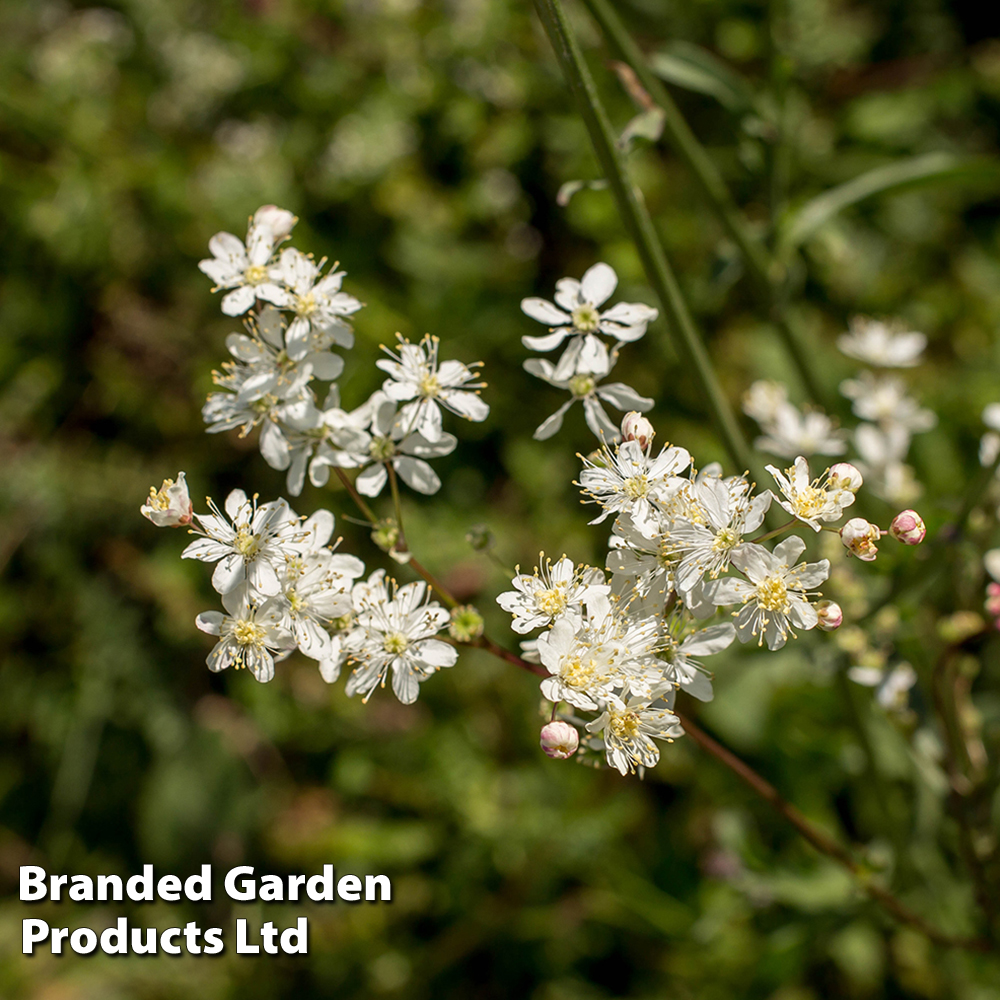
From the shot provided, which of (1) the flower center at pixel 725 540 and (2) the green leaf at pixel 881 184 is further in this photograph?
(2) the green leaf at pixel 881 184

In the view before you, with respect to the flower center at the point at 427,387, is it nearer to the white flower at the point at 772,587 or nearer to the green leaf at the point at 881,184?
the white flower at the point at 772,587

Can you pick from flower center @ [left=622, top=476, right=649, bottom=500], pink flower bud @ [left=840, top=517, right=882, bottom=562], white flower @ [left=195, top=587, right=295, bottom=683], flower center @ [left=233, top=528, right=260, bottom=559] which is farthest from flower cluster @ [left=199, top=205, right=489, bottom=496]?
pink flower bud @ [left=840, top=517, right=882, bottom=562]

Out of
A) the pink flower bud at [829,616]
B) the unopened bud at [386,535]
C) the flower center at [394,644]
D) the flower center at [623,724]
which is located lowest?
the flower center at [623,724]

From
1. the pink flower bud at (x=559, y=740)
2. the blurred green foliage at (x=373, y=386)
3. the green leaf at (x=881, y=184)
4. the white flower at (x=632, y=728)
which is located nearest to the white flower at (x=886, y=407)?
the green leaf at (x=881, y=184)

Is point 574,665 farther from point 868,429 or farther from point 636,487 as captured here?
point 868,429

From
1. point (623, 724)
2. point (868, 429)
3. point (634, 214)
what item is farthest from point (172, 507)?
point (868, 429)

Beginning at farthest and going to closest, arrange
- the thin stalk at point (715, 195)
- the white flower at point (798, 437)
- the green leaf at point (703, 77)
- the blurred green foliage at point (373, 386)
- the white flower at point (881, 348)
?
the blurred green foliage at point (373, 386), the white flower at point (881, 348), the white flower at point (798, 437), the green leaf at point (703, 77), the thin stalk at point (715, 195)

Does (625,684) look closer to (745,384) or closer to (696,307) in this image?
(696,307)
